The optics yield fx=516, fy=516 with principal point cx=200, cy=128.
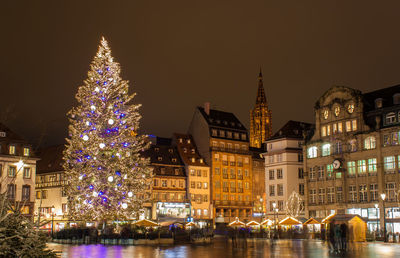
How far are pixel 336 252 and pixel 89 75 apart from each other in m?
21.8

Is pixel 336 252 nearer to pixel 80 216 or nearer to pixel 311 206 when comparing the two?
pixel 80 216

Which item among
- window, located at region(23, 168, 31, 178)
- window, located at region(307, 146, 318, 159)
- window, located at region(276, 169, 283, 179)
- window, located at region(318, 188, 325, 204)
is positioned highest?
window, located at region(307, 146, 318, 159)

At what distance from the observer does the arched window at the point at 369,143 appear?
65188mm

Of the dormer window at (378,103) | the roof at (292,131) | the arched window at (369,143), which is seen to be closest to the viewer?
the arched window at (369,143)

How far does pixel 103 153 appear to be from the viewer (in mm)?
38375

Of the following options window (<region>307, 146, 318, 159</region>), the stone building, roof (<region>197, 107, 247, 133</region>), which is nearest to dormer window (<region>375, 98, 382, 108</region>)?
the stone building

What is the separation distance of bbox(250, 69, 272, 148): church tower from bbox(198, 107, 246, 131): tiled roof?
85.6m

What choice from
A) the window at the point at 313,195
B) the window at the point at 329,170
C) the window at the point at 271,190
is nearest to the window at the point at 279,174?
the window at the point at 271,190

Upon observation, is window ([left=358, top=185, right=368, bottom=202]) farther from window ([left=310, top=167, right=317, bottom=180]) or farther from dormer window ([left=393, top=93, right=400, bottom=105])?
dormer window ([left=393, top=93, right=400, bottom=105])

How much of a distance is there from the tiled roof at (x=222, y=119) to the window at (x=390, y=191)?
40023 millimetres

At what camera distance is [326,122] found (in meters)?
71.9

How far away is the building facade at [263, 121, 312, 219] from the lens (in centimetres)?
8050

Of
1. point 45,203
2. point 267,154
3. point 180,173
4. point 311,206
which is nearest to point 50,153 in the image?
point 45,203

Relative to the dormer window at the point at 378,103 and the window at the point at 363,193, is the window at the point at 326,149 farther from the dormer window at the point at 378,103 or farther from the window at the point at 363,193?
the dormer window at the point at 378,103
